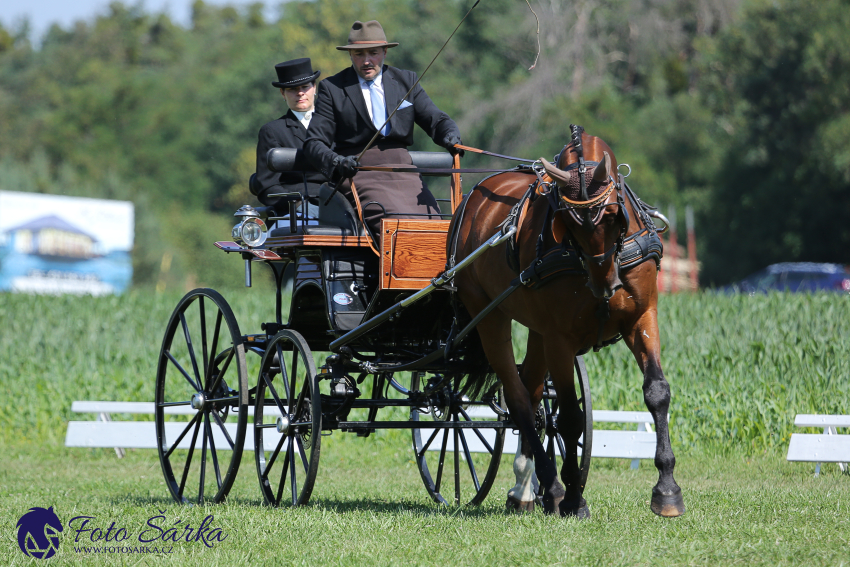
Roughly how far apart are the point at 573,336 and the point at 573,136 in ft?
3.21

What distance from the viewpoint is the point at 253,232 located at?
262 inches

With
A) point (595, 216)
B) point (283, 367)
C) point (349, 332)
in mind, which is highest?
point (595, 216)

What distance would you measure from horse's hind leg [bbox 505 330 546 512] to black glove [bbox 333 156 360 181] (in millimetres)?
1383

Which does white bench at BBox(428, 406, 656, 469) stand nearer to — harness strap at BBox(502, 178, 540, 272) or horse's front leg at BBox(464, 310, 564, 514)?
horse's front leg at BBox(464, 310, 564, 514)

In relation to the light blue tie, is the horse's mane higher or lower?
lower

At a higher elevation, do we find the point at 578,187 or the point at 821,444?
the point at 578,187

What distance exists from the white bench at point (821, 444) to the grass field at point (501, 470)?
163 mm

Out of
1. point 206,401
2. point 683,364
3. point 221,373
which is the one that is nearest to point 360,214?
point 221,373

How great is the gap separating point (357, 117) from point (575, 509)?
9.25 ft

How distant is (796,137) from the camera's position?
35.3 metres

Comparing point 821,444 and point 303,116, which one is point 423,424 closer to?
point 303,116

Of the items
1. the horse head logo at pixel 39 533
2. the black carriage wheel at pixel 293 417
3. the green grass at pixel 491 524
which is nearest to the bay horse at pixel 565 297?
the green grass at pixel 491 524

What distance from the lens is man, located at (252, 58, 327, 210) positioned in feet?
24.4

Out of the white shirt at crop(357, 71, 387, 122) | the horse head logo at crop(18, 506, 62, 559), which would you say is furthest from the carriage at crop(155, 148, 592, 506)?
the horse head logo at crop(18, 506, 62, 559)
